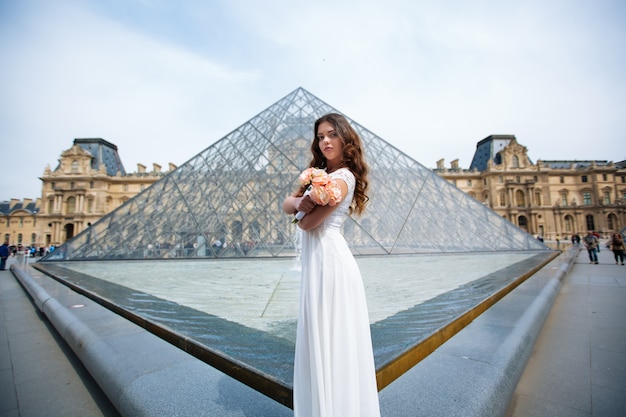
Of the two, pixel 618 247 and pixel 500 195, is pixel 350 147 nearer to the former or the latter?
pixel 618 247

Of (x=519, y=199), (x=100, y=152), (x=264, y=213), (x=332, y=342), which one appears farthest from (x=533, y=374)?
(x=100, y=152)

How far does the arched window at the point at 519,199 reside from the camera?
41250 mm

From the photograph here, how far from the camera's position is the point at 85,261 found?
437 inches

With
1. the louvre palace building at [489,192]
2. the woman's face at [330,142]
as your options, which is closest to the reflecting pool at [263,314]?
the woman's face at [330,142]

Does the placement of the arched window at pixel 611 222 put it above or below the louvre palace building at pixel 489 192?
below

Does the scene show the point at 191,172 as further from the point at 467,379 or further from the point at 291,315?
the point at 467,379

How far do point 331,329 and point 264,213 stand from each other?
35.2ft

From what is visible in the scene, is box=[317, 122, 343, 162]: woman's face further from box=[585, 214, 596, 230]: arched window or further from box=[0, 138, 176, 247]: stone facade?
box=[585, 214, 596, 230]: arched window

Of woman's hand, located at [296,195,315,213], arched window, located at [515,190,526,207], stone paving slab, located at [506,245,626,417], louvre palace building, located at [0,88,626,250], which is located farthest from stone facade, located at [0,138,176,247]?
arched window, located at [515,190,526,207]

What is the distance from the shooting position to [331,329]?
1.05m

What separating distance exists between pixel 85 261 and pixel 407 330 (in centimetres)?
1272

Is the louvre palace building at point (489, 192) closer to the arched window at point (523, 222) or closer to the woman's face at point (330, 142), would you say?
the arched window at point (523, 222)

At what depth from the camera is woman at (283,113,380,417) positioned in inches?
40.3

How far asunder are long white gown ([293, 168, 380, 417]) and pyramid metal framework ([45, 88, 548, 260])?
9.43 meters
